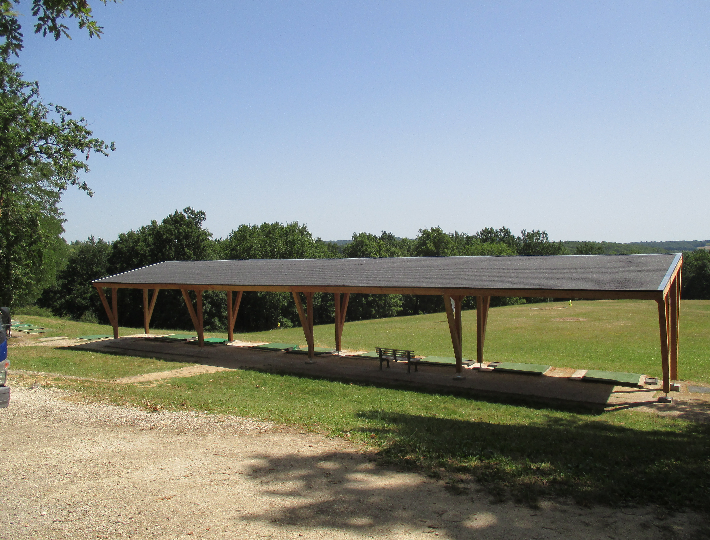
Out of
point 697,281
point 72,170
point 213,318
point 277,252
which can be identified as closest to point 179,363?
point 72,170

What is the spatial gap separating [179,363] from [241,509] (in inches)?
446

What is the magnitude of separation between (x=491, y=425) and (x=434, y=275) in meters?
6.06

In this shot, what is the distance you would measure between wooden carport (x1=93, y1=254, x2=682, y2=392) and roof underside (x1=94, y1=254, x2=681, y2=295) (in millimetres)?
18

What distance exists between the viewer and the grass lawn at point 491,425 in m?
5.79

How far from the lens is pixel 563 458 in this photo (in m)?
6.61

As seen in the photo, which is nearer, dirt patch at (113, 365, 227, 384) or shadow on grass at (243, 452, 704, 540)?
shadow on grass at (243, 452, 704, 540)

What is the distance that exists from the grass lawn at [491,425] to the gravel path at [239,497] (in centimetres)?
47

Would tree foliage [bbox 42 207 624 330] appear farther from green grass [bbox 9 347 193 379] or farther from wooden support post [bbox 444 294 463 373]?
wooden support post [bbox 444 294 463 373]

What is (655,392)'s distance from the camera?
11.7 metres

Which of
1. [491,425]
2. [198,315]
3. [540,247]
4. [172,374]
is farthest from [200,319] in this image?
[540,247]

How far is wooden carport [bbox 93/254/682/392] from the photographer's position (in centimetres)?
1097

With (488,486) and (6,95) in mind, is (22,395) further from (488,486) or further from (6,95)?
(6,95)

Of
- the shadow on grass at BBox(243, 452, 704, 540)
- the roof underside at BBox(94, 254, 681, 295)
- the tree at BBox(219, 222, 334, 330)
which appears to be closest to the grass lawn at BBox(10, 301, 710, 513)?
the shadow on grass at BBox(243, 452, 704, 540)

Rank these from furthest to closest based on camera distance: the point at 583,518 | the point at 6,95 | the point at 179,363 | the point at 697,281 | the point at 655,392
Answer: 1. the point at 697,281
2. the point at 6,95
3. the point at 179,363
4. the point at 655,392
5. the point at 583,518
